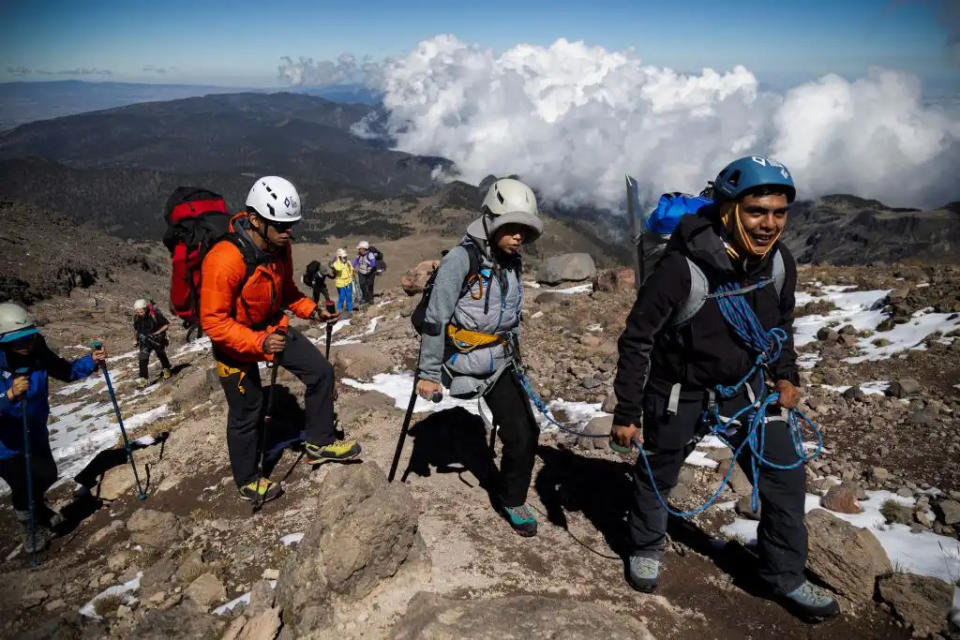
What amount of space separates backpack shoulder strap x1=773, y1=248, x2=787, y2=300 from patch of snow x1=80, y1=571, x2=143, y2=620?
621 cm

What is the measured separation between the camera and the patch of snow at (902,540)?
437 centimetres

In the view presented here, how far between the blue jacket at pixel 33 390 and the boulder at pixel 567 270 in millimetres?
19757

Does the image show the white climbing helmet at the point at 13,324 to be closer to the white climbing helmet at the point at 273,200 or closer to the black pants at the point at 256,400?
the black pants at the point at 256,400

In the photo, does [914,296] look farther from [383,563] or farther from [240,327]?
A: [240,327]

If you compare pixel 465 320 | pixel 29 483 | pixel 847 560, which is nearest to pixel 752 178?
pixel 465 320

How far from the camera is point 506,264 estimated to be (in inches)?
185

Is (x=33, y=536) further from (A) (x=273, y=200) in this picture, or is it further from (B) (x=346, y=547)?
(A) (x=273, y=200)

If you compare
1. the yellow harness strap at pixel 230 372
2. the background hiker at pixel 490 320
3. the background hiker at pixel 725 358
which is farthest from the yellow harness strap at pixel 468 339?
the yellow harness strap at pixel 230 372

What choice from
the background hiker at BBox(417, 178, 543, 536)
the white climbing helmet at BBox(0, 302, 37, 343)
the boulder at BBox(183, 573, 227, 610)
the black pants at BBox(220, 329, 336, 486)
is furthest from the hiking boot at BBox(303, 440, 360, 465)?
the white climbing helmet at BBox(0, 302, 37, 343)

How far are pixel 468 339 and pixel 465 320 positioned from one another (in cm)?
18

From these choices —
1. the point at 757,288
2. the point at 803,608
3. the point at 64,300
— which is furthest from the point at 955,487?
the point at 64,300

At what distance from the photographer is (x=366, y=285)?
21.4 metres

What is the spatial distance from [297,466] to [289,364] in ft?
5.79

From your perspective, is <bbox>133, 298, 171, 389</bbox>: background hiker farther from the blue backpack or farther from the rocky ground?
the blue backpack
